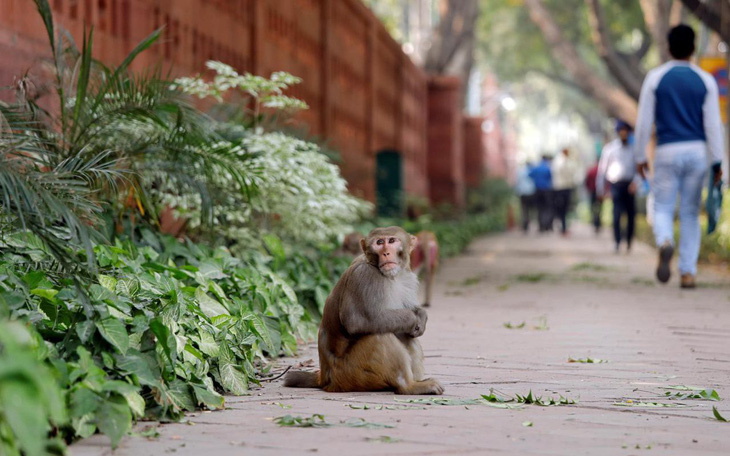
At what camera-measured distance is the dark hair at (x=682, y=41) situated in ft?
34.6

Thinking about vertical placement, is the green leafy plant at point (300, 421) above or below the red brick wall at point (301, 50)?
below

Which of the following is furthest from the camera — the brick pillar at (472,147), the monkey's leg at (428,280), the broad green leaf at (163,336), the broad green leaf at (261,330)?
the brick pillar at (472,147)

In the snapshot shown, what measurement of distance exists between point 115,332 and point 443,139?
70.9ft

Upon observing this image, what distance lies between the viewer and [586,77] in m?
23.7

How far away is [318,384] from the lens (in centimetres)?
508

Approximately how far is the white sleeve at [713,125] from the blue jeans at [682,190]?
0.10 meters

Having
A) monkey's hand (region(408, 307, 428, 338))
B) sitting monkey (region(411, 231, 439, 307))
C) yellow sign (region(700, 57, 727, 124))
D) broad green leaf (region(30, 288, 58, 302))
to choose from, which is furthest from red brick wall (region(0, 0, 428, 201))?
yellow sign (region(700, 57, 727, 124))

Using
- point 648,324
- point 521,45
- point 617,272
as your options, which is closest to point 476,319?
point 648,324

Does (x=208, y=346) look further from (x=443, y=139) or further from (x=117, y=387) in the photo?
(x=443, y=139)

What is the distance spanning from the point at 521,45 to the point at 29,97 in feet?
120

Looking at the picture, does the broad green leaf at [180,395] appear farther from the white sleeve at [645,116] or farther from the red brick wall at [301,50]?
the white sleeve at [645,116]

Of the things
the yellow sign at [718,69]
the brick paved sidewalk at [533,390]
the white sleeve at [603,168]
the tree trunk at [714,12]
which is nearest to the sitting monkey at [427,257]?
the brick paved sidewalk at [533,390]

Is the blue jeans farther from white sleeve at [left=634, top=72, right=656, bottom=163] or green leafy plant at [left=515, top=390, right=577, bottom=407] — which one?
green leafy plant at [left=515, top=390, right=577, bottom=407]

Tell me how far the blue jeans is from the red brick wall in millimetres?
3222
